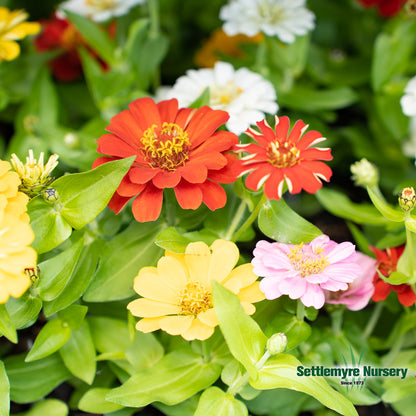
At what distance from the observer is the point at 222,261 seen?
25.6 inches

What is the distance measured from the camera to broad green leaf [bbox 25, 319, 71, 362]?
674 millimetres

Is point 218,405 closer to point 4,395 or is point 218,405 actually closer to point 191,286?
point 191,286

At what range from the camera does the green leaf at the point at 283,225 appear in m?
0.67

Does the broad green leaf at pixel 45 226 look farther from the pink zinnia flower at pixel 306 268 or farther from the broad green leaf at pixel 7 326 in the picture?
the pink zinnia flower at pixel 306 268

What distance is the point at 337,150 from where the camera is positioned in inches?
47.7

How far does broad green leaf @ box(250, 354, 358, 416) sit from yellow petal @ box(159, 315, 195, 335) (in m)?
0.10

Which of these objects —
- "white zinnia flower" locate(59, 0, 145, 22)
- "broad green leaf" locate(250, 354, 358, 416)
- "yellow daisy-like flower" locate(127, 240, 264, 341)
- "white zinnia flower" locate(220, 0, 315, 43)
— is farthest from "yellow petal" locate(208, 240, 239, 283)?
"white zinnia flower" locate(59, 0, 145, 22)

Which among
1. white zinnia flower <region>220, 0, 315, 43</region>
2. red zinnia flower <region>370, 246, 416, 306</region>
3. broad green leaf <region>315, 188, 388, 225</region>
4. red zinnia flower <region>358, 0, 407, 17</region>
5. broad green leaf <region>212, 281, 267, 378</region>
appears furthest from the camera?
red zinnia flower <region>358, 0, 407, 17</region>

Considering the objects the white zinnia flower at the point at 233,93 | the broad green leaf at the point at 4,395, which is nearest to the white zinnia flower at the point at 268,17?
the white zinnia flower at the point at 233,93

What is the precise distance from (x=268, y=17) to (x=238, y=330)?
0.64 m

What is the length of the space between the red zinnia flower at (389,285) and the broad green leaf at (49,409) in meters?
0.46

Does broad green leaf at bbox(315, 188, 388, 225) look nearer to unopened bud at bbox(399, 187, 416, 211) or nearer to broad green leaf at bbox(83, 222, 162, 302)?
unopened bud at bbox(399, 187, 416, 211)

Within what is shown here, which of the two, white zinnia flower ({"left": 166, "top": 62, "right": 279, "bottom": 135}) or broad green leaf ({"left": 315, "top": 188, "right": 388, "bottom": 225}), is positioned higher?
white zinnia flower ({"left": 166, "top": 62, "right": 279, "bottom": 135})

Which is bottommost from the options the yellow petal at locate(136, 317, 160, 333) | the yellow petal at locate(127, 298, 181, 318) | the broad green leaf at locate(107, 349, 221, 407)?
the broad green leaf at locate(107, 349, 221, 407)
